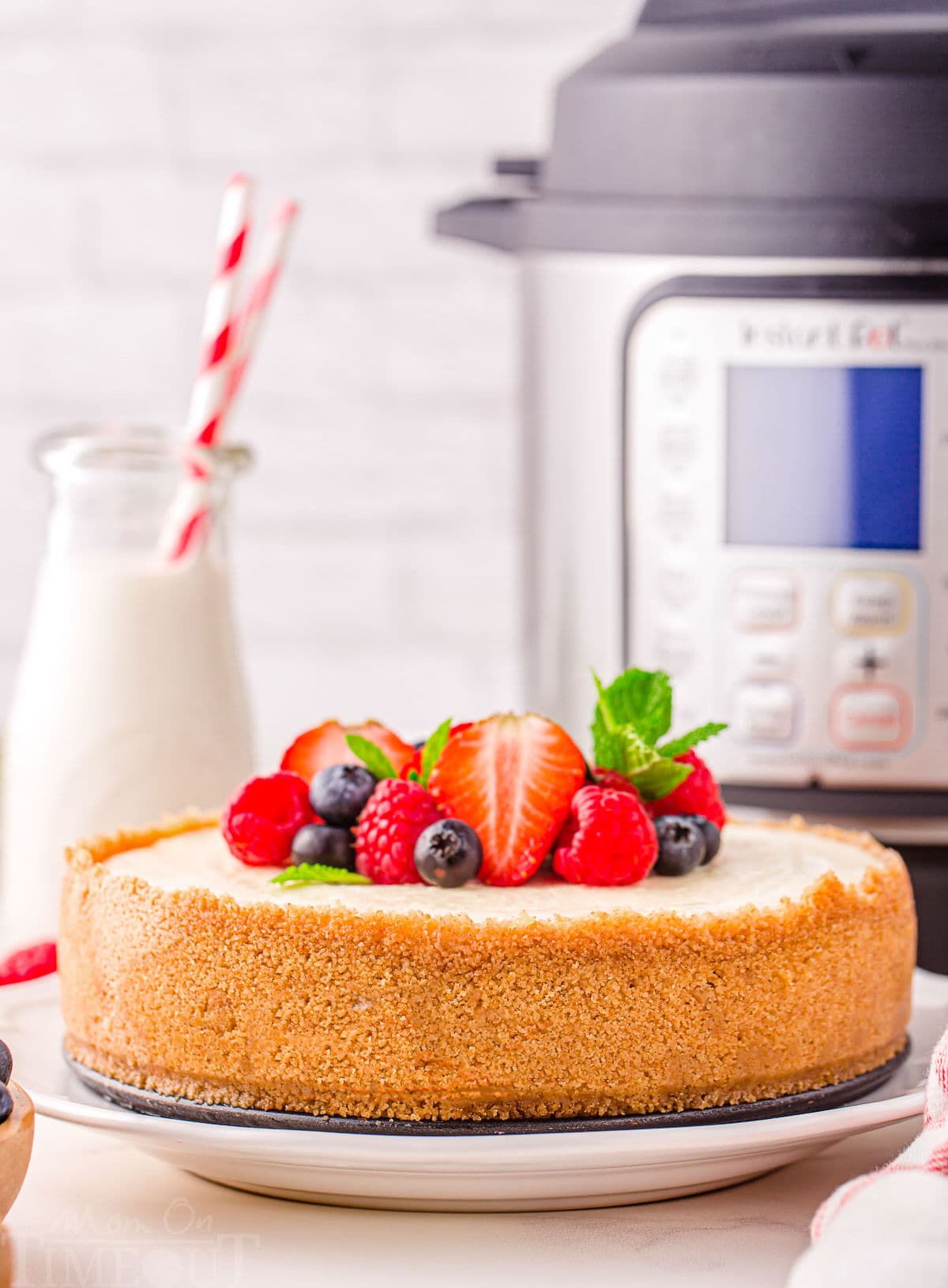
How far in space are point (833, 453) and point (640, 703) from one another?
0.29 metres

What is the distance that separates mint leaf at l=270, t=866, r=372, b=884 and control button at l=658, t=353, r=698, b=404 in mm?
434

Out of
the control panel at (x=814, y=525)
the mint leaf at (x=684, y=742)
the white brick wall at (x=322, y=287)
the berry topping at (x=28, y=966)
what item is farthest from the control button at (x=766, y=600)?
the white brick wall at (x=322, y=287)

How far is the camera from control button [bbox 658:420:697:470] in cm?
114

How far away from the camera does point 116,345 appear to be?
1.96 m

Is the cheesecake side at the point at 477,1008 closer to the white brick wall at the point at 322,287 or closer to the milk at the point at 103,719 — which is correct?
the milk at the point at 103,719

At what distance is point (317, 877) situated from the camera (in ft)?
2.78

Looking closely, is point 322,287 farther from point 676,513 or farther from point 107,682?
point 676,513

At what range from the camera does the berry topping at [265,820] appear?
2.91 ft

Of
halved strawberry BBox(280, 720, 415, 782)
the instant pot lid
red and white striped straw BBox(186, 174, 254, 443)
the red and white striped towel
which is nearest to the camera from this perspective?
the red and white striped towel

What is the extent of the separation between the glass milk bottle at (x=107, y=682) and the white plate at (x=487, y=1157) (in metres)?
0.47

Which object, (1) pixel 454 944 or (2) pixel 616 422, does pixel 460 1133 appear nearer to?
(1) pixel 454 944

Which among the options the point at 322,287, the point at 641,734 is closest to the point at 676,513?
the point at 641,734

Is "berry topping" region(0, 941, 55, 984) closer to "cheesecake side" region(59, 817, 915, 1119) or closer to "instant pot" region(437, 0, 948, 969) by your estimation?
"cheesecake side" region(59, 817, 915, 1119)

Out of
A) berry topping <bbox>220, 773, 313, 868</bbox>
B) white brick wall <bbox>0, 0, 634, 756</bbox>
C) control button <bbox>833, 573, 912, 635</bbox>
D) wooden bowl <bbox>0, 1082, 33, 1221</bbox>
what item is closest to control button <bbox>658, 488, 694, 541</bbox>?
control button <bbox>833, 573, 912, 635</bbox>
